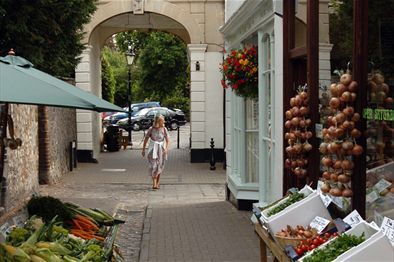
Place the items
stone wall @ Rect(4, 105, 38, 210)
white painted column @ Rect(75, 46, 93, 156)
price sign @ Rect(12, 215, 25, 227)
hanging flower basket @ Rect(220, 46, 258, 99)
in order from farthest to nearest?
white painted column @ Rect(75, 46, 93, 156), stone wall @ Rect(4, 105, 38, 210), hanging flower basket @ Rect(220, 46, 258, 99), price sign @ Rect(12, 215, 25, 227)

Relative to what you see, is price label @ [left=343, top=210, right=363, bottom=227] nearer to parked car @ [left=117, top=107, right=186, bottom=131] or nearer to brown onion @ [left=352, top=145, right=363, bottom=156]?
brown onion @ [left=352, top=145, right=363, bottom=156]

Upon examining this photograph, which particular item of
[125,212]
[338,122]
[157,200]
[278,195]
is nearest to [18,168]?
[125,212]

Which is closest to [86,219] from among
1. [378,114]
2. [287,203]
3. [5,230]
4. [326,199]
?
[5,230]

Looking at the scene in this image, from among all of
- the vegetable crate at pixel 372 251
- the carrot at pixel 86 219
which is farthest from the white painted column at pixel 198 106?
the vegetable crate at pixel 372 251

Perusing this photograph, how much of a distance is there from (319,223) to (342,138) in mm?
712

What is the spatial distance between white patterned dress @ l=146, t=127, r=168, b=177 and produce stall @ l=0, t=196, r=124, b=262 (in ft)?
25.5

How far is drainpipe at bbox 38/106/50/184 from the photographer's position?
15.0 meters

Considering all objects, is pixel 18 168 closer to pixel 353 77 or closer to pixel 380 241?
pixel 353 77

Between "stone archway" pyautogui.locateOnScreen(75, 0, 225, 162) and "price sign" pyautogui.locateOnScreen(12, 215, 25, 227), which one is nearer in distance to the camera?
"price sign" pyautogui.locateOnScreen(12, 215, 25, 227)

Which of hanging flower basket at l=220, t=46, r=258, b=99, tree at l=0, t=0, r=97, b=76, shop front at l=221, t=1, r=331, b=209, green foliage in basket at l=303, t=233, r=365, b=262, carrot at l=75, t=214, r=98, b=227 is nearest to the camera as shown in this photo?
green foliage in basket at l=303, t=233, r=365, b=262

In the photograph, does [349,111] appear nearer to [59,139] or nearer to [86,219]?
[86,219]

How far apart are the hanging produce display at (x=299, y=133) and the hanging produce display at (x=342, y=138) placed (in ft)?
3.33

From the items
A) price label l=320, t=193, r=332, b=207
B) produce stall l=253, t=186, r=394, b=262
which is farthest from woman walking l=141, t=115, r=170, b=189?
price label l=320, t=193, r=332, b=207

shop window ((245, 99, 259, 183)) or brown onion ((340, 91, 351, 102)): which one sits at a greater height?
brown onion ((340, 91, 351, 102))
